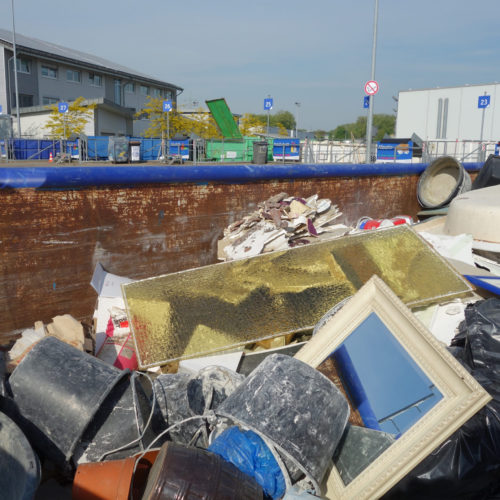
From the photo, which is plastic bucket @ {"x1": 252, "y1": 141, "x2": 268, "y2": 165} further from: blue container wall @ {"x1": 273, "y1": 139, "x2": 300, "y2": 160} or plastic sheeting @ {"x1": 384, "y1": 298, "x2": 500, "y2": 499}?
plastic sheeting @ {"x1": 384, "y1": 298, "x2": 500, "y2": 499}

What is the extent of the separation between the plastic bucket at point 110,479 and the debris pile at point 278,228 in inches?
105

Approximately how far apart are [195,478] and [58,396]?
0.93m

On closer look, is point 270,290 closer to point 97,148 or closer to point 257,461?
point 257,461

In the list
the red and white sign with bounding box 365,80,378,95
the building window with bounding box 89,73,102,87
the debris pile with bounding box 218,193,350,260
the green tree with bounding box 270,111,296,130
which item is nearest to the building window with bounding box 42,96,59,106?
the building window with bounding box 89,73,102,87

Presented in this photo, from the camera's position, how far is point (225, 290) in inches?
153

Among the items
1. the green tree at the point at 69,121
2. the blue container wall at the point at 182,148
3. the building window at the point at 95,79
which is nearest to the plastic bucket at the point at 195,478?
the blue container wall at the point at 182,148

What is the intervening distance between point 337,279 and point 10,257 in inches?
102

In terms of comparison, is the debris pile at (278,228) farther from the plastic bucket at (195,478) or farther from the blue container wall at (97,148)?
the blue container wall at (97,148)

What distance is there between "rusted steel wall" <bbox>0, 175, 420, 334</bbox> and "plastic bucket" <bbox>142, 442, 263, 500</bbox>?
239 centimetres

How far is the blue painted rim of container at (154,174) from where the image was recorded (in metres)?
3.82

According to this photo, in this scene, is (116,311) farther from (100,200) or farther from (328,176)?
(328,176)

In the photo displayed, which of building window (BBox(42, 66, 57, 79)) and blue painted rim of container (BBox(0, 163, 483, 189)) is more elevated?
building window (BBox(42, 66, 57, 79))

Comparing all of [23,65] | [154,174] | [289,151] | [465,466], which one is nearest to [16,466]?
[465,466]

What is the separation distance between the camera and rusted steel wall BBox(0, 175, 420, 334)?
3.84m
